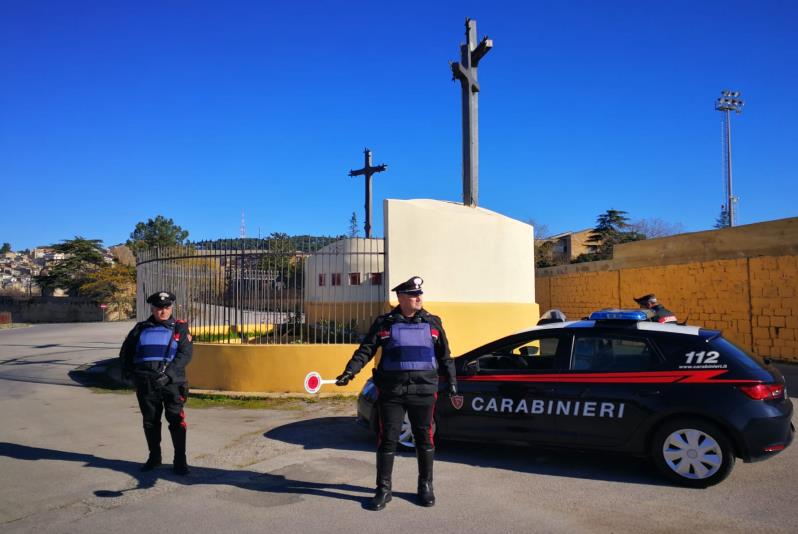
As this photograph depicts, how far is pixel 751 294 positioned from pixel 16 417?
13454mm

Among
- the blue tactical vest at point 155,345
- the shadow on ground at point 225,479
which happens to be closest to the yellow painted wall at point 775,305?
the shadow on ground at point 225,479

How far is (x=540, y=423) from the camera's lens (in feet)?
17.1

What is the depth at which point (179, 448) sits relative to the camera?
17.1ft

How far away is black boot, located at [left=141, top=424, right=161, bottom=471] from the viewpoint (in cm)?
528

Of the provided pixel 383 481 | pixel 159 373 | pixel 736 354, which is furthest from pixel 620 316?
pixel 159 373

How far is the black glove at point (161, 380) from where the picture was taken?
5.14m

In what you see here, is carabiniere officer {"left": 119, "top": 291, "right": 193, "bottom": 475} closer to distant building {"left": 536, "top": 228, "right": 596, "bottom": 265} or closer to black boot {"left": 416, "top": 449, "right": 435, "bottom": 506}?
black boot {"left": 416, "top": 449, "right": 435, "bottom": 506}

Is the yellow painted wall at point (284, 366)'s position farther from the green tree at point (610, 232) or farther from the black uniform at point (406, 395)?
the green tree at point (610, 232)

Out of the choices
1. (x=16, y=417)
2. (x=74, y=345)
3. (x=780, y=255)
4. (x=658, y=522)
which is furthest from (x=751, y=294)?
(x=74, y=345)

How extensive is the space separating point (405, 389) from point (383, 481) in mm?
708

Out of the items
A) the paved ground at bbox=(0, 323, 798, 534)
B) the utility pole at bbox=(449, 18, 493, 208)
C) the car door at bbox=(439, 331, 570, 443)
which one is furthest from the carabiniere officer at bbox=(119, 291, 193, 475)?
the utility pole at bbox=(449, 18, 493, 208)

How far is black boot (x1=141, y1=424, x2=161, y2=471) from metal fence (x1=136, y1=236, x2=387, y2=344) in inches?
160

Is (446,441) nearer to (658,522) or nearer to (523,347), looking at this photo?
(523,347)

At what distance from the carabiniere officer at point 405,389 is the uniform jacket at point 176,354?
174cm
